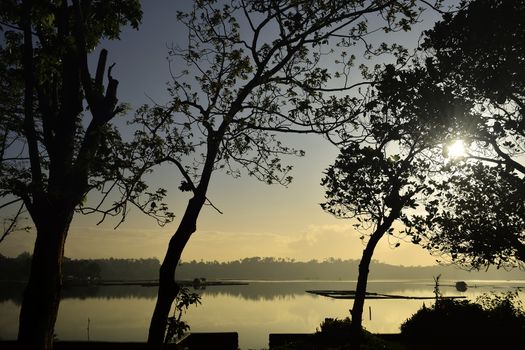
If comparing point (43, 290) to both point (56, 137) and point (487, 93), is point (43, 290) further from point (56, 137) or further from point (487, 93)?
point (487, 93)

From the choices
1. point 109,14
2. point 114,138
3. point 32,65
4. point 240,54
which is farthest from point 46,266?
point 240,54

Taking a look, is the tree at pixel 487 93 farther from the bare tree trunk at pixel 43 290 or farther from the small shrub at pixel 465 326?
the bare tree trunk at pixel 43 290

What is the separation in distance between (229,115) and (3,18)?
6106mm

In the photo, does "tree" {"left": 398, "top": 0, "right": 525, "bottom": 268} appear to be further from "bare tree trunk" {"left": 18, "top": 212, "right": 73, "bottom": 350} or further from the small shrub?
"bare tree trunk" {"left": 18, "top": 212, "right": 73, "bottom": 350}

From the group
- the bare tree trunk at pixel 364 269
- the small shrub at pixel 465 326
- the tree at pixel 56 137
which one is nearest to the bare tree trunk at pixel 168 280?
the tree at pixel 56 137

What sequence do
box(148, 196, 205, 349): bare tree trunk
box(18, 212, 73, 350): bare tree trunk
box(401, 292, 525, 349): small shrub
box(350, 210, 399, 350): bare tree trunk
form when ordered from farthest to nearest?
box(401, 292, 525, 349): small shrub, box(350, 210, 399, 350): bare tree trunk, box(148, 196, 205, 349): bare tree trunk, box(18, 212, 73, 350): bare tree trunk

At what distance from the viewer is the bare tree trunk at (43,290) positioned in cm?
1073

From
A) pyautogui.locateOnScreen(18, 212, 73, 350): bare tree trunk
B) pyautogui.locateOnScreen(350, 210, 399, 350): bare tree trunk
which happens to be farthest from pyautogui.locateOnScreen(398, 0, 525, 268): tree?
pyautogui.locateOnScreen(18, 212, 73, 350): bare tree trunk

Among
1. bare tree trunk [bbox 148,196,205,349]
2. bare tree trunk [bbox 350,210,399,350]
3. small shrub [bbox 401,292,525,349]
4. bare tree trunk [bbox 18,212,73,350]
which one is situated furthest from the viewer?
small shrub [bbox 401,292,525,349]

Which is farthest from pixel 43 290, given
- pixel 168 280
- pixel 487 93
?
pixel 487 93

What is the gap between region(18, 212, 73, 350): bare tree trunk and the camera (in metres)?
10.7

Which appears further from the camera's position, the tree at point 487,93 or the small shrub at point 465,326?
the small shrub at point 465,326

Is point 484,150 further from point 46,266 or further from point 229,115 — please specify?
point 46,266

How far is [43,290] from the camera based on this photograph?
10883 mm
